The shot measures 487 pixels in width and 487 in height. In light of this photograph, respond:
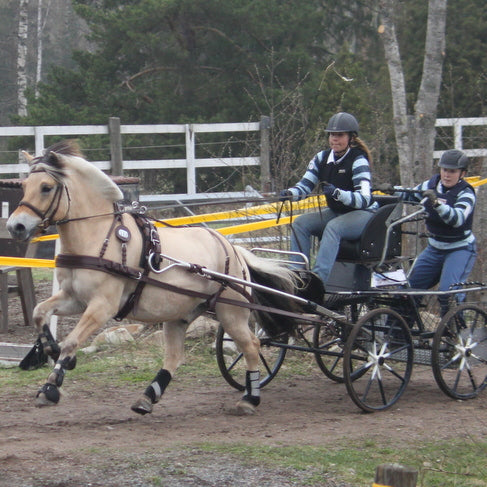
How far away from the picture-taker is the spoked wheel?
6.72 meters

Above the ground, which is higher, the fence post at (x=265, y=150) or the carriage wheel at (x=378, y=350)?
the fence post at (x=265, y=150)

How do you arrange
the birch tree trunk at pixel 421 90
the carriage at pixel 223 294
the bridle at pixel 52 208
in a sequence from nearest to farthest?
the bridle at pixel 52 208
the carriage at pixel 223 294
the birch tree trunk at pixel 421 90

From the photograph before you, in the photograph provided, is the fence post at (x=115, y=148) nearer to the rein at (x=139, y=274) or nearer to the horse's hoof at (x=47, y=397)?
the rein at (x=139, y=274)

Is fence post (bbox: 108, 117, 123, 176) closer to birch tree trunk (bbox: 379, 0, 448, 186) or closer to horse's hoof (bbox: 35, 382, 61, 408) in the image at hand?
birch tree trunk (bbox: 379, 0, 448, 186)

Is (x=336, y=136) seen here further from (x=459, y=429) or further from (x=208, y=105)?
(x=208, y=105)

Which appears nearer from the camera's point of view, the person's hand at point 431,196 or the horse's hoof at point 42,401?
the horse's hoof at point 42,401

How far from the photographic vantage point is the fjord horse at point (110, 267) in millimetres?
5539

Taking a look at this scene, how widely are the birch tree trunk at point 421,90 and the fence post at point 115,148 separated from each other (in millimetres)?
5390

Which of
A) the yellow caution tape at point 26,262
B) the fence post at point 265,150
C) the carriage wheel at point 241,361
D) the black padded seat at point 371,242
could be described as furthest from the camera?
the fence post at point 265,150

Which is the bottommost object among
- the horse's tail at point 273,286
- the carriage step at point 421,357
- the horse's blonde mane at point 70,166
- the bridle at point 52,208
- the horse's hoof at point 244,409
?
the horse's hoof at point 244,409

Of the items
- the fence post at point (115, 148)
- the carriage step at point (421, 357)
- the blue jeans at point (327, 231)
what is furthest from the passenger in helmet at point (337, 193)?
the fence post at point (115, 148)

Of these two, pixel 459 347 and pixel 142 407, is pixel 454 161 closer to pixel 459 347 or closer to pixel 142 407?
pixel 459 347

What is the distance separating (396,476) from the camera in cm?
328

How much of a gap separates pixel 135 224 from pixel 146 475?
1.84m
